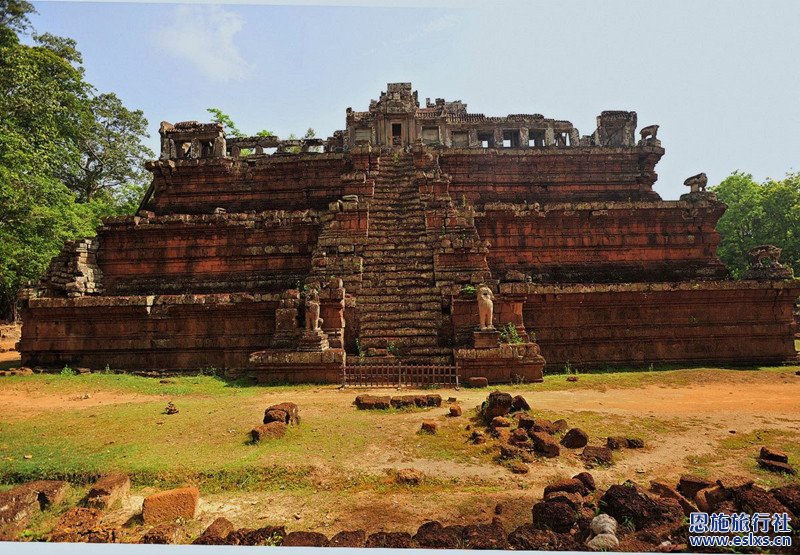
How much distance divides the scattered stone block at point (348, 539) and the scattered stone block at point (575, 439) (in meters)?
2.91

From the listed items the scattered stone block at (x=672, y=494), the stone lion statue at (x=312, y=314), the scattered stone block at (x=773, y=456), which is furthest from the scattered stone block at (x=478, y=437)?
the stone lion statue at (x=312, y=314)

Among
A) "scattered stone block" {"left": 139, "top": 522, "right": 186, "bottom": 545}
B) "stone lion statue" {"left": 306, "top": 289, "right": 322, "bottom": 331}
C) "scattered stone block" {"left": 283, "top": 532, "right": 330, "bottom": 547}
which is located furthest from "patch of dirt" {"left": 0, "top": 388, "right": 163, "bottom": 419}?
"scattered stone block" {"left": 283, "top": 532, "right": 330, "bottom": 547}

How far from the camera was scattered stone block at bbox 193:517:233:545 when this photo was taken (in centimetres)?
315

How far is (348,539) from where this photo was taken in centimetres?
312

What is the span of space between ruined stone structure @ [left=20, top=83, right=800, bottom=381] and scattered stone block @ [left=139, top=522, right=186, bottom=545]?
539 centimetres

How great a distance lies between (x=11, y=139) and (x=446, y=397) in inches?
771

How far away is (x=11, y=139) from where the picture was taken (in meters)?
16.0

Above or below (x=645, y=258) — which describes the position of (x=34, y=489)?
below

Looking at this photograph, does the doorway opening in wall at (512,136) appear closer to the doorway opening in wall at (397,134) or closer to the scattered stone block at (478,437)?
the doorway opening in wall at (397,134)

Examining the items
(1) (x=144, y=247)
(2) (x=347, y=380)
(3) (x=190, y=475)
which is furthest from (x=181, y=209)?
(3) (x=190, y=475)

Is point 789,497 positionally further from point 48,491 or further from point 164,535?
point 48,491

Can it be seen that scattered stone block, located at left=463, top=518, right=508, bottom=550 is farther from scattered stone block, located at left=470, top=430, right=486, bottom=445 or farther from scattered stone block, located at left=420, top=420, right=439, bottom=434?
scattered stone block, located at left=420, top=420, right=439, bottom=434

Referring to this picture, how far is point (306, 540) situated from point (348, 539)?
31 centimetres

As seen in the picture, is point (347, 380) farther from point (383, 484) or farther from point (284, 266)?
point (284, 266)
